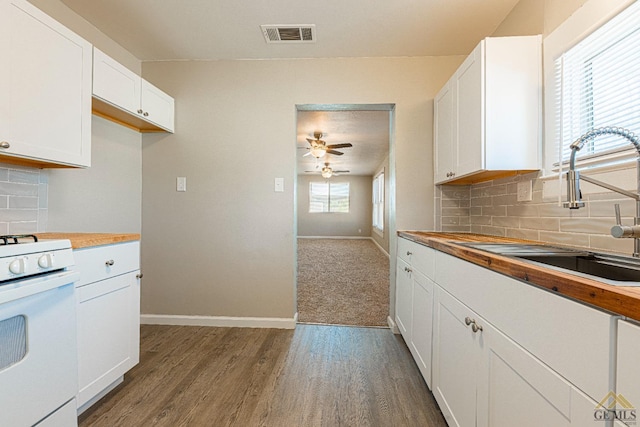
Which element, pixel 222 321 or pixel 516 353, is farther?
pixel 222 321

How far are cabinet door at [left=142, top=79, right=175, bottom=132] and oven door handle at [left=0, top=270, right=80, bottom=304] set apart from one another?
1537 mm

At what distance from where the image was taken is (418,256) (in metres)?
1.99

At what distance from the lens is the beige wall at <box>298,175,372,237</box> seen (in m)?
10.8

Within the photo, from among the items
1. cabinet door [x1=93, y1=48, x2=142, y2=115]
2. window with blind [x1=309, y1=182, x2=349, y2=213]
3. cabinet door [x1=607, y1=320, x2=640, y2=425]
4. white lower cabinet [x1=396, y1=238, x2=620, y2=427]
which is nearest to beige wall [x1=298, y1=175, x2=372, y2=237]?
window with blind [x1=309, y1=182, x2=349, y2=213]

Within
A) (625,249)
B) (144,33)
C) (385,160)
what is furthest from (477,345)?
(385,160)

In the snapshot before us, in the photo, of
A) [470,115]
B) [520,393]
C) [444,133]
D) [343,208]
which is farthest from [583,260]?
[343,208]

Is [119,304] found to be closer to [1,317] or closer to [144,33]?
[1,317]

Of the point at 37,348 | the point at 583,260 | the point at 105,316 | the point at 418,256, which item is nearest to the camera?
the point at 37,348

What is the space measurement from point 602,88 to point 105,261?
2.44m

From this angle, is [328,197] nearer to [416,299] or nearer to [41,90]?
[416,299]

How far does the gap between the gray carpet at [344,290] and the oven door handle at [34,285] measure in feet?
6.55

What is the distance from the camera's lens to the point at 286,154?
276 centimetres

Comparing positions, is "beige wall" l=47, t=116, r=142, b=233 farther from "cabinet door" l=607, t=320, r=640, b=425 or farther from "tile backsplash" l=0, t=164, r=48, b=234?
"cabinet door" l=607, t=320, r=640, b=425

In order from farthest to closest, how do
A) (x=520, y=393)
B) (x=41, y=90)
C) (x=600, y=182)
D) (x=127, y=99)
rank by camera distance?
(x=127, y=99)
(x=41, y=90)
(x=600, y=182)
(x=520, y=393)
